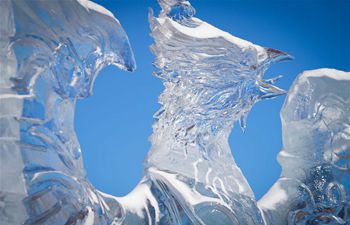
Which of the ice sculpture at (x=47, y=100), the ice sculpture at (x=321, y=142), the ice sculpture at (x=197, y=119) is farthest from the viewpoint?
the ice sculpture at (x=321, y=142)

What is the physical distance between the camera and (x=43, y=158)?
2.34 feet

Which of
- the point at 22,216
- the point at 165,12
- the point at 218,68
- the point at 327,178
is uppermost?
the point at 165,12

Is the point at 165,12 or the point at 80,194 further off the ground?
the point at 165,12

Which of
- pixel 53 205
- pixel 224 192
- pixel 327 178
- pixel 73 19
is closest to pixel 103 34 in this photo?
pixel 73 19

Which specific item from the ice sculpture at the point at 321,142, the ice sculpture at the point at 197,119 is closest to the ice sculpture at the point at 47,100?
the ice sculpture at the point at 197,119

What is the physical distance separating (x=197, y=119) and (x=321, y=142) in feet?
1.19

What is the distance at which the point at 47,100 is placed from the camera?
2.42ft

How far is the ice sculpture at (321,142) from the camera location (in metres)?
1.13

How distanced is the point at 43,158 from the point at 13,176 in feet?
0.19

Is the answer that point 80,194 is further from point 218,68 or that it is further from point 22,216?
point 218,68

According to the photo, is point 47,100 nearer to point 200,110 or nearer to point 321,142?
point 200,110

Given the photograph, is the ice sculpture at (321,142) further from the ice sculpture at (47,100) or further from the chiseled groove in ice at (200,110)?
the ice sculpture at (47,100)

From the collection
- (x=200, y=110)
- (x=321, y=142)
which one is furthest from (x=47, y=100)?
(x=321, y=142)

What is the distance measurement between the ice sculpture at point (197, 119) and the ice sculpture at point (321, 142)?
17 centimetres
